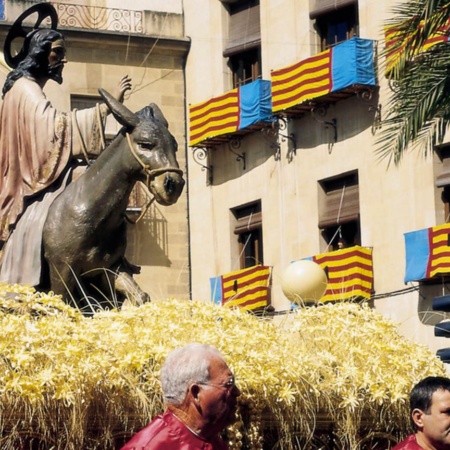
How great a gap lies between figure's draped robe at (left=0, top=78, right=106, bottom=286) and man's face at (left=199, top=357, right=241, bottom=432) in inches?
219

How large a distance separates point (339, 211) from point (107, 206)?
964 inches

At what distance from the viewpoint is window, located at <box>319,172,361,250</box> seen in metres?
36.7

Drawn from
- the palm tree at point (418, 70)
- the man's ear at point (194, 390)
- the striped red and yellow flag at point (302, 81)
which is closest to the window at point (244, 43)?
the striped red and yellow flag at point (302, 81)

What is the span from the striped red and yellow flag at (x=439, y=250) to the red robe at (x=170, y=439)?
2452cm

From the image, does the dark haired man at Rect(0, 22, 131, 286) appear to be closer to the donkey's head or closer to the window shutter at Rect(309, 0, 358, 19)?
the donkey's head

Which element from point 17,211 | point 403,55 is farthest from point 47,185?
point 403,55

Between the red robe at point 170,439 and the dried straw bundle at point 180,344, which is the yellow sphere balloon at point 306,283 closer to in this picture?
Answer: the dried straw bundle at point 180,344

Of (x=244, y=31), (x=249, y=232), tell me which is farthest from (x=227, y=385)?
(x=244, y=31)

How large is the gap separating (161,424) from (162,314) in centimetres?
441

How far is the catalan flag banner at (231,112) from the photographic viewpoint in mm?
39281

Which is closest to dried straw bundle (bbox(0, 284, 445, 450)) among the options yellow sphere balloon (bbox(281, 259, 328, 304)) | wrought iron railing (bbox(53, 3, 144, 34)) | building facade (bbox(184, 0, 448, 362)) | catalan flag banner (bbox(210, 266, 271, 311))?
yellow sphere balloon (bbox(281, 259, 328, 304))

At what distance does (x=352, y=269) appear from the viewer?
3459 centimetres

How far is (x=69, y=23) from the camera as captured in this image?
1668 inches

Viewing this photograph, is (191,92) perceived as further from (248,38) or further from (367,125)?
(367,125)
